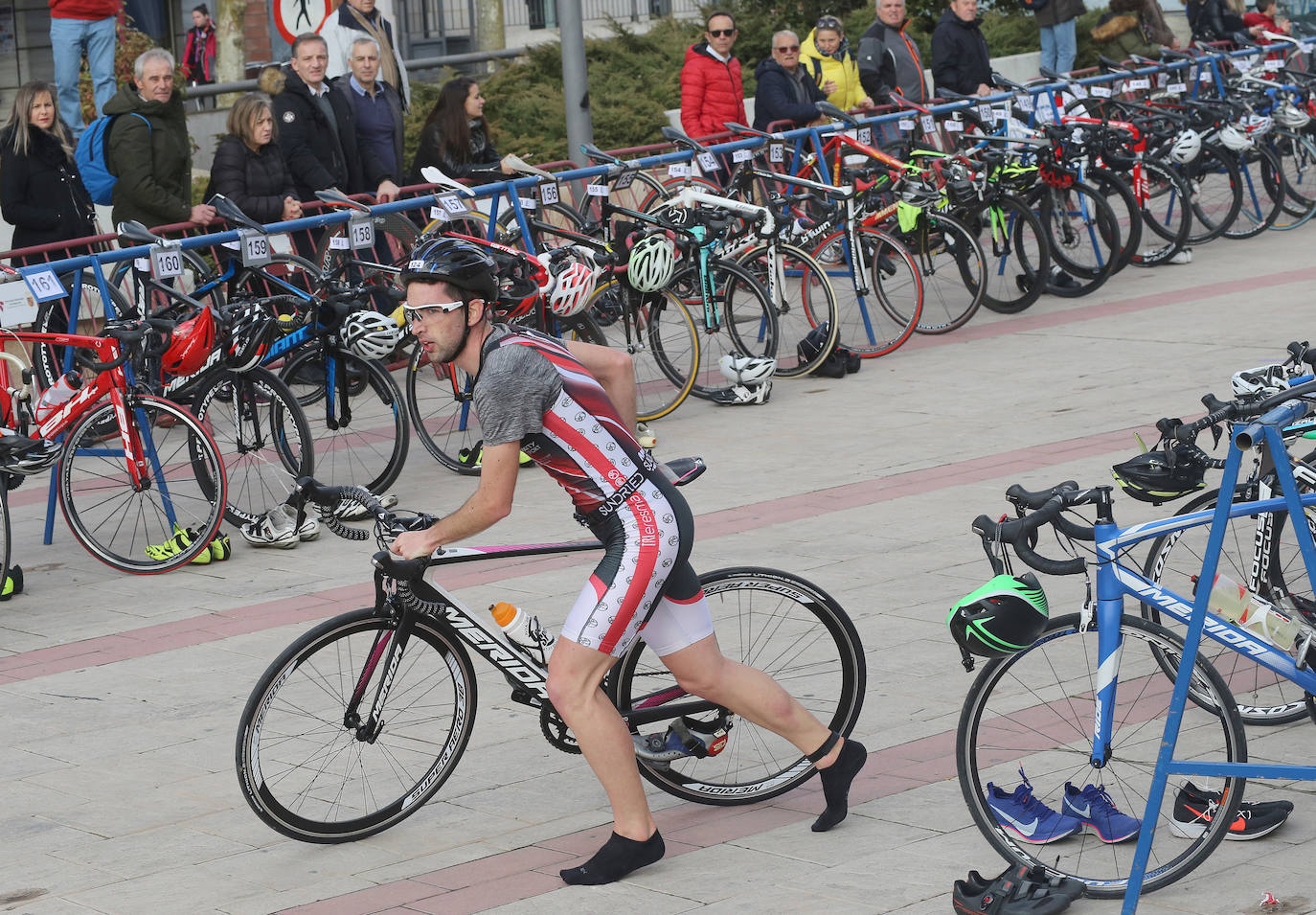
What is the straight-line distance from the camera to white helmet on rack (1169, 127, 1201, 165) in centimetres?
1455

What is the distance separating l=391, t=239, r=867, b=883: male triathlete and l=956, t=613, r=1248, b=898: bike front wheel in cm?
81

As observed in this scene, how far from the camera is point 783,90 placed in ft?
48.7

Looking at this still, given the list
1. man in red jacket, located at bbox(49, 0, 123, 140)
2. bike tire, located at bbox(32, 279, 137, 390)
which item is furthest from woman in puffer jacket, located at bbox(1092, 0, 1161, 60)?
bike tire, located at bbox(32, 279, 137, 390)

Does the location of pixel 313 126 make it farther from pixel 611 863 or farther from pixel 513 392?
pixel 611 863

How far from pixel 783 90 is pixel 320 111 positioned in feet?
13.5

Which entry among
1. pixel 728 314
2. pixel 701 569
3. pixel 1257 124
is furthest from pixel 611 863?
pixel 1257 124

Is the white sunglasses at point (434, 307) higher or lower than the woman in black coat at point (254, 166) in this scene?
lower

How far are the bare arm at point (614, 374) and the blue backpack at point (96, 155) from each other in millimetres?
7186

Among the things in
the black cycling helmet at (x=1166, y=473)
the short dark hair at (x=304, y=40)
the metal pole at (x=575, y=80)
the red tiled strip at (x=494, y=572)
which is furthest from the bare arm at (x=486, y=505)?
the metal pole at (x=575, y=80)

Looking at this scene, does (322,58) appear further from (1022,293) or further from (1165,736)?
(1165,736)

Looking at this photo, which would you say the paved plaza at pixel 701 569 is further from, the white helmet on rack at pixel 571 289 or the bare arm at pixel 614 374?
the bare arm at pixel 614 374

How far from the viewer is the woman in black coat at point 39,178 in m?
11.3

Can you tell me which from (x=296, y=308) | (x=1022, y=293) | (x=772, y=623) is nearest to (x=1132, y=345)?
(x=1022, y=293)

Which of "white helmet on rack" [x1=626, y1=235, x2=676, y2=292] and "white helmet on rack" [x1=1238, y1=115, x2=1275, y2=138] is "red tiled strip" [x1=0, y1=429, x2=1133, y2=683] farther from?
"white helmet on rack" [x1=1238, y1=115, x2=1275, y2=138]
